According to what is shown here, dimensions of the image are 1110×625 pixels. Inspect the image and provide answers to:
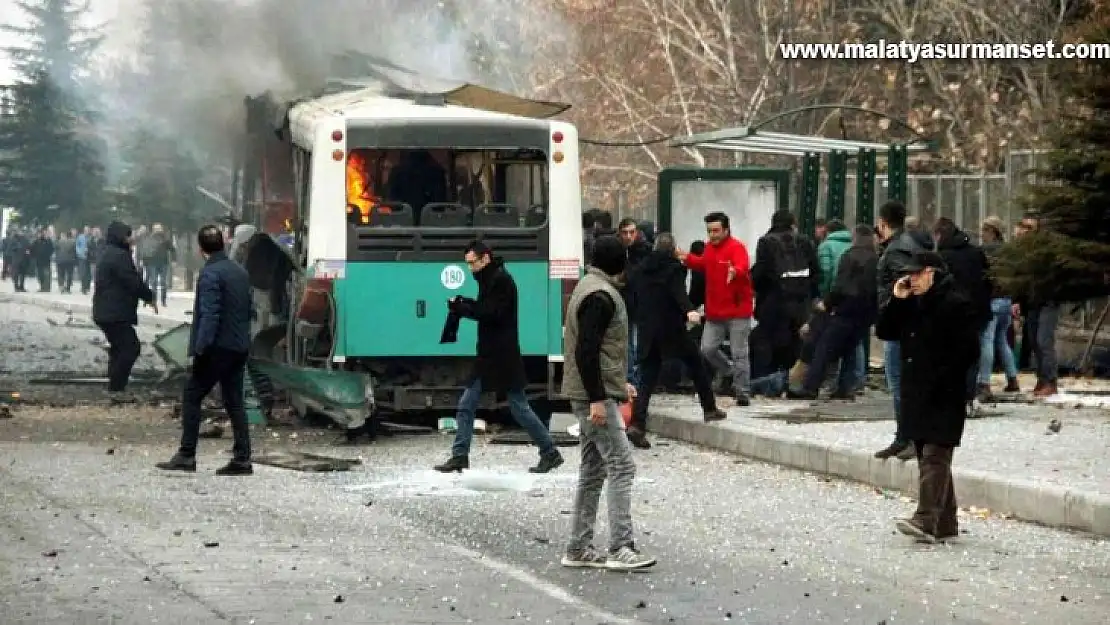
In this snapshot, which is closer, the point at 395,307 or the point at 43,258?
the point at 395,307

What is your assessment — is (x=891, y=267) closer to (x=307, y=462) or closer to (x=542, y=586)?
(x=307, y=462)

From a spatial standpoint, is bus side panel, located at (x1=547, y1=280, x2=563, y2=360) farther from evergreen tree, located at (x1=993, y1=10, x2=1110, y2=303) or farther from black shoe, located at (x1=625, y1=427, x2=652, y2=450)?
evergreen tree, located at (x1=993, y1=10, x2=1110, y2=303)

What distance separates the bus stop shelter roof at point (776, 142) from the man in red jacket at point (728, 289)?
3.82 metres

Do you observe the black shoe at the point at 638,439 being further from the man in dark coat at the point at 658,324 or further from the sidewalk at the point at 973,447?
the sidewalk at the point at 973,447

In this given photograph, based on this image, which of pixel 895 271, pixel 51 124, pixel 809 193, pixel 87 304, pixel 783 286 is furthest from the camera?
pixel 51 124

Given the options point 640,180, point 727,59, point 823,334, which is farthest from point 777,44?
point 823,334

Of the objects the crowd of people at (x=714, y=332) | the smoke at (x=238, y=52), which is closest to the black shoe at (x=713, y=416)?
the crowd of people at (x=714, y=332)

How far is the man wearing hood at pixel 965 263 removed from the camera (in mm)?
17641

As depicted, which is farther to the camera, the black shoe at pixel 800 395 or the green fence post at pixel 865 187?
the green fence post at pixel 865 187

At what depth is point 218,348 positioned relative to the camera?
14789mm

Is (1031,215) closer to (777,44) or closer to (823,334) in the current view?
(823,334)

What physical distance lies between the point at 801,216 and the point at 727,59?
11.4 meters

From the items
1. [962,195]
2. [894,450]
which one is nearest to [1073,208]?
[894,450]

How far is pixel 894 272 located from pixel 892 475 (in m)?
2.35
